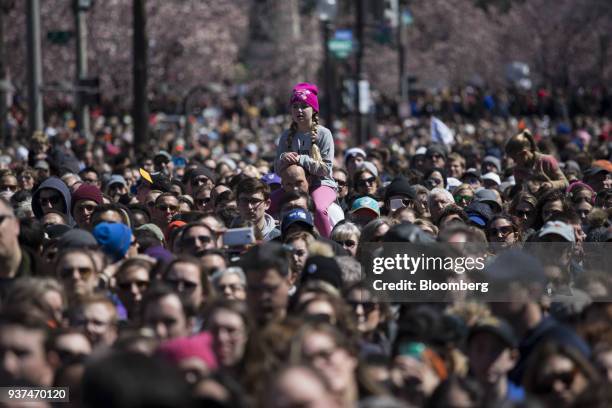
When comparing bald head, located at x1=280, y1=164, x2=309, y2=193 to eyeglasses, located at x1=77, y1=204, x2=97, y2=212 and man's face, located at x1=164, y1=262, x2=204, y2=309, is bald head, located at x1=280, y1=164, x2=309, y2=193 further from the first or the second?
man's face, located at x1=164, y1=262, x2=204, y2=309

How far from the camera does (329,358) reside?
6.92 m

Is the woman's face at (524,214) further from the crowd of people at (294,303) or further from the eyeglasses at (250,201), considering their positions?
the eyeglasses at (250,201)

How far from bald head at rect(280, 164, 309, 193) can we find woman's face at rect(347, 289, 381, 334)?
12.3 ft

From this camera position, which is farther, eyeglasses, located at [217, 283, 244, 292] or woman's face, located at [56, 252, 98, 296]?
woman's face, located at [56, 252, 98, 296]

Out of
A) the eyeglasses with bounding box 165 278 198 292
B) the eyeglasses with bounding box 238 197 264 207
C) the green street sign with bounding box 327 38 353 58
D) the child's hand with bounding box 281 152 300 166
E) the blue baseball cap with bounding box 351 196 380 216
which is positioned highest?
the green street sign with bounding box 327 38 353 58

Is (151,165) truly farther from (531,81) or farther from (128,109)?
(531,81)

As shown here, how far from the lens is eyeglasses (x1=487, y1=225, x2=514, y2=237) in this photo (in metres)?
12.3

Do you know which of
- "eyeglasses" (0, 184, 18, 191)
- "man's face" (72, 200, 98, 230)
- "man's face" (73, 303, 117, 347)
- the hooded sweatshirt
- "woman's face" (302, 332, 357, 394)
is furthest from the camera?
"eyeglasses" (0, 184, 18, 191)

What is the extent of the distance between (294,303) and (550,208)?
440 centimetres

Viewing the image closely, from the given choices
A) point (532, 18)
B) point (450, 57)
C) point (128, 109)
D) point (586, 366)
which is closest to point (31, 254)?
point (586, 366)

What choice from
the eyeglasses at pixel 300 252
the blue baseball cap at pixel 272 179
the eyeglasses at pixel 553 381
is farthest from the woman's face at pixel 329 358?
the blue baseball cap at pixel 272 179

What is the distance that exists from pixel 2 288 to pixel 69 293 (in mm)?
420

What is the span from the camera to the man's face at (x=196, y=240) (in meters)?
10.6

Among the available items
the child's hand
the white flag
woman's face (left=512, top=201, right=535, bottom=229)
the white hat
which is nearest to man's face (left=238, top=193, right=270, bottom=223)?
the child's hand
